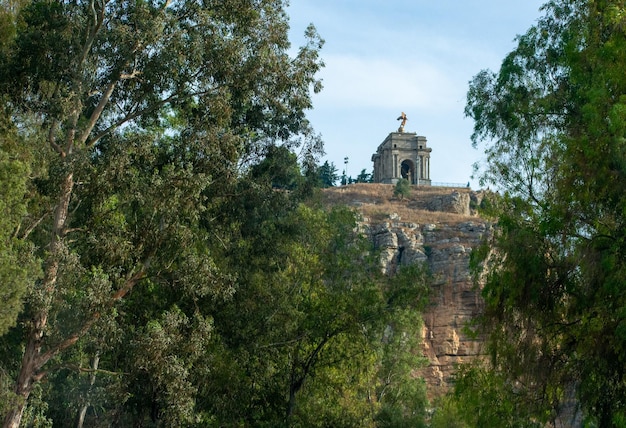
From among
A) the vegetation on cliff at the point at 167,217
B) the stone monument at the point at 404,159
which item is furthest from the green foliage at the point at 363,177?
the vegetation on cliff at the point at 167,217

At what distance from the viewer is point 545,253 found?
50.5 feet

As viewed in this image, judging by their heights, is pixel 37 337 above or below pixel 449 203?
below

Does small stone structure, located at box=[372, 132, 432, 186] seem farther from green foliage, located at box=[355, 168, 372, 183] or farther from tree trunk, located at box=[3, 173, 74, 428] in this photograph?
tree trunk, located at box=[3, 173, 74, 428]

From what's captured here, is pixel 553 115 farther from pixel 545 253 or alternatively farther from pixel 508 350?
pixel 508 350

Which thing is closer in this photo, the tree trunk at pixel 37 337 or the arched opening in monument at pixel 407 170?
the tree trunk at pixel 37 337

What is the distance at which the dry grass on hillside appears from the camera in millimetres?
82375

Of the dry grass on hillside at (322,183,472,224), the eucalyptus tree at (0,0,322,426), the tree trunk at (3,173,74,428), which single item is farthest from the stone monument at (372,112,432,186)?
the tree trunk at (3,173,74,428)

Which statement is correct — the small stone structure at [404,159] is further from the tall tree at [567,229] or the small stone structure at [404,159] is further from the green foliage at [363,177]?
the tall tree at [567,229]

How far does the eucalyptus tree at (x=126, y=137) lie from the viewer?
16562 mm

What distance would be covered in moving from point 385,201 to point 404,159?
15364 mm

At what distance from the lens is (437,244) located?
76125 millimetres

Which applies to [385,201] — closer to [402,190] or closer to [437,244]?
[402,190]

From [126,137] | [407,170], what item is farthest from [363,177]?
[126,137]

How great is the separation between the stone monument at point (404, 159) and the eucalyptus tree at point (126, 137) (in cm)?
8301
